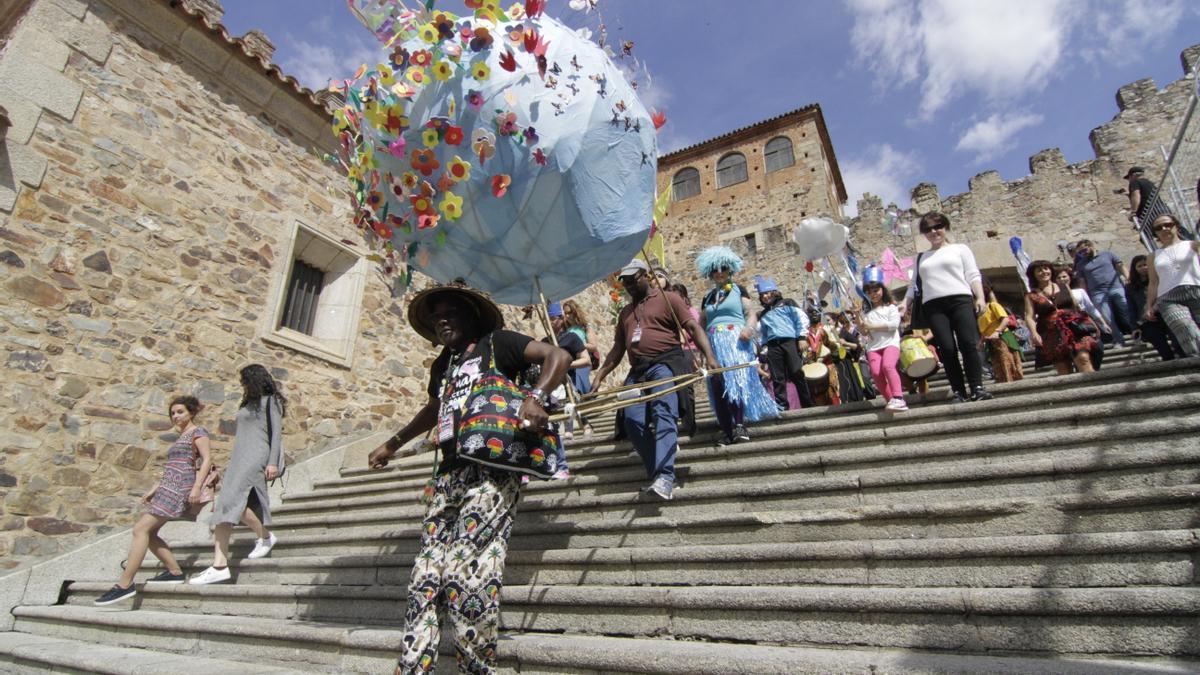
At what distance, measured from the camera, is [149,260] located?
258 inches

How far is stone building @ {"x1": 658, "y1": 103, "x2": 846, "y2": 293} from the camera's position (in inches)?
869

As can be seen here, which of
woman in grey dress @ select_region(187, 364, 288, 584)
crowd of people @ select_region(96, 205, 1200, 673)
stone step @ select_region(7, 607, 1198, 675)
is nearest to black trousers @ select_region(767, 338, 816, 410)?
crowd of people @ select_region(96, 205, 1200, 673)

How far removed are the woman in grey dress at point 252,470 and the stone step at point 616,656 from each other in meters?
0.75

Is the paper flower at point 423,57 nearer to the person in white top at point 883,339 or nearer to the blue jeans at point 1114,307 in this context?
→ the person in white top at point 883,339

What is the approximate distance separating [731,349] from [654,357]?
110cm

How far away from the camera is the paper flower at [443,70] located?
2.80 m

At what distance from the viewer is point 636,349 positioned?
4.38 m

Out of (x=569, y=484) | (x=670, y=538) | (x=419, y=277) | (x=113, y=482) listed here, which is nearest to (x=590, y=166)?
(x=670, y=538)

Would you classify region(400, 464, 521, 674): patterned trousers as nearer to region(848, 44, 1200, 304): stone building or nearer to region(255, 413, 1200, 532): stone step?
region(255, 413, 1200, 532): stone step

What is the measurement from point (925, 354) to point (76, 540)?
730 cm

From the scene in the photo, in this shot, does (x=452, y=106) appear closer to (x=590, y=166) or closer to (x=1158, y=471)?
(x=590, y=166)

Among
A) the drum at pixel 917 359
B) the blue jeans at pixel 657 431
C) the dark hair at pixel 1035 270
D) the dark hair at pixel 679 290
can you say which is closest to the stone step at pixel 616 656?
the blue jeans at pixel 657 431

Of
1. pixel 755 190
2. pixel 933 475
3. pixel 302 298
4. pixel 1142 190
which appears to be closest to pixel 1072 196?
pixel 755 190

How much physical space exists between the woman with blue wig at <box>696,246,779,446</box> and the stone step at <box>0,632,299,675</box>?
10.7ft
